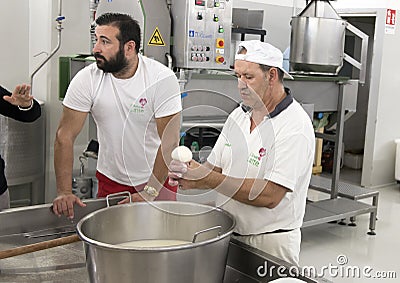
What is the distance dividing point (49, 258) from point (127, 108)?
A: 89 cm

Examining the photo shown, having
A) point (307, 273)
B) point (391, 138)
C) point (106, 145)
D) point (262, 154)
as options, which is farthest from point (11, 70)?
point (391, 138)

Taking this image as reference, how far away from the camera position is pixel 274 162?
1650 mm

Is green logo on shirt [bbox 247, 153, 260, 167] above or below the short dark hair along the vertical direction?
below

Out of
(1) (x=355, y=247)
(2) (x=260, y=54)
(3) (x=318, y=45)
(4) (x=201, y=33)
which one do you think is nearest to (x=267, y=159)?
(2) (x=260, y=54)

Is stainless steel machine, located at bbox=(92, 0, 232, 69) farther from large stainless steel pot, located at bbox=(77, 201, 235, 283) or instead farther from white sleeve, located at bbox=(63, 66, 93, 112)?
large stainless steel pot, located at bbox=(77, 201, 235, 283)

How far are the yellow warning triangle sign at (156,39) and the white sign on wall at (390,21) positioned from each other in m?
3.51

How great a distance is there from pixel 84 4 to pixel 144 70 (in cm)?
222

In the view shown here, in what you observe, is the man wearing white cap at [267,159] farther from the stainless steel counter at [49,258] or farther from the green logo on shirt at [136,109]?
the green logo on shirt at [136,109]

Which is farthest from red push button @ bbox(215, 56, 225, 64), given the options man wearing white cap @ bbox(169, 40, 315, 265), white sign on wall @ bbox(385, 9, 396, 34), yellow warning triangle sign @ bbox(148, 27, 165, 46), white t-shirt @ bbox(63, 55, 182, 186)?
white sign on wall @ bbox(385, 9, 396, 34)

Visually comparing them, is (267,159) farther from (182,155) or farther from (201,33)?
(201,33)

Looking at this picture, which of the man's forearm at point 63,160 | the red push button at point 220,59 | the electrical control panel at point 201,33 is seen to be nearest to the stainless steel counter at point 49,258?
the man's forearm at point 63,160

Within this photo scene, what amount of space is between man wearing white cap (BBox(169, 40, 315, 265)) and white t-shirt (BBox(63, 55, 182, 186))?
0.49 meters

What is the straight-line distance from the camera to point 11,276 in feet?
4.51

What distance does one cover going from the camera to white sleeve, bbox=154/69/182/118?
212 cm
